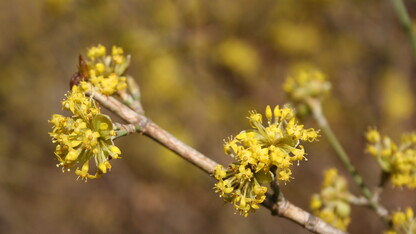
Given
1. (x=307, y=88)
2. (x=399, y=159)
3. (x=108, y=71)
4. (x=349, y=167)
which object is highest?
(x=307, y=88)

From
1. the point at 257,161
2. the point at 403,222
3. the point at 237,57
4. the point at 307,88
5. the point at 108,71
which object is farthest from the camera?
the point at 237,57

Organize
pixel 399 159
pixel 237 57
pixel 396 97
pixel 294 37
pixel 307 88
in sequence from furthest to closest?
pixel 294 37 → pixel 396 97 → pixel 237 57 → pixel 307 88 → pixel 399 159

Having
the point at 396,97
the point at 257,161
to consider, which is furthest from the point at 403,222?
the point at 396,97

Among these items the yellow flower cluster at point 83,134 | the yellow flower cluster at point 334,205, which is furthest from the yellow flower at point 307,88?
the yellow flower cluster at point 83,134

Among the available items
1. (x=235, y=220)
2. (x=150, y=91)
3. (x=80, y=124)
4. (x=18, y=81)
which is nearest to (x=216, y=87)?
(x=150, y=91)

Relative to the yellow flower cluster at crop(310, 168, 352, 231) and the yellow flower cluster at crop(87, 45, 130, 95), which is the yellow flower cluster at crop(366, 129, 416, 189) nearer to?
the yellow flower cluster at crop(310, 168, 352, 231)

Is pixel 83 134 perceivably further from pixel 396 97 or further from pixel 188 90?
pixel 396 97

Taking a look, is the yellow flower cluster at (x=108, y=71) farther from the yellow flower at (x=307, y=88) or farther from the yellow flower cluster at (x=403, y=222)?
the yellow flower cluster at (x=403, y=222)

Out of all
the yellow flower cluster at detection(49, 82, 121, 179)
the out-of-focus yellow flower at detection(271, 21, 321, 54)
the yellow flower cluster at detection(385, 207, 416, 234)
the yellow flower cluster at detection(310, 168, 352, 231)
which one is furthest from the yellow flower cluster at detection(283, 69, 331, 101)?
the out-of-focus yellow flower at detection(271, 21, 321, 54)
